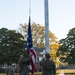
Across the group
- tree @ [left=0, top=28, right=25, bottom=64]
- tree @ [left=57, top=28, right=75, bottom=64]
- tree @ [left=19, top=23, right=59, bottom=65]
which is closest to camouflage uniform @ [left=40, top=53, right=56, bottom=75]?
tree @ [left=0, top=28, right=25, bottom=64]

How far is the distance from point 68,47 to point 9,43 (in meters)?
12.7

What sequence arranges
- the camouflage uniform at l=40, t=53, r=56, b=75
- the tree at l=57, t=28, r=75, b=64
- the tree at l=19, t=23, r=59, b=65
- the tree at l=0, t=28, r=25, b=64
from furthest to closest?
1. the tree at l=19, t=23, r=59, b=65
2. the tree at l=57, t=28, r=75, b=64
3. the tree at l=0, t=28, r=25, b=64
4. the camouflage uniform at l=40, t=53, r=56, b=75

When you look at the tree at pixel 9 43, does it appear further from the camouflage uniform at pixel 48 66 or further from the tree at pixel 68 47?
the camouflage uniform at pixel 48 66

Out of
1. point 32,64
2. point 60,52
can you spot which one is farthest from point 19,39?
point 32,64

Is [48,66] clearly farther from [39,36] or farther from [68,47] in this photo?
[39,36]

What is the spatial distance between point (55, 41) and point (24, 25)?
1070 cm

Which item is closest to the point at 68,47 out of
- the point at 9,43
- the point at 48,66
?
the point at 9,43

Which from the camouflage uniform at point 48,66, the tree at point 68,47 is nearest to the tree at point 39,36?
the tree at point 68,47

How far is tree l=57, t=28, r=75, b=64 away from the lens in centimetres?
6422

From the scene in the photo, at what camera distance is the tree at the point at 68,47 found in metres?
64.2

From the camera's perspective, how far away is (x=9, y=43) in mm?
65750

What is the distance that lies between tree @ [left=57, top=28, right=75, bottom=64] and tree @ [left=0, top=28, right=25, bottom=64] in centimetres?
849

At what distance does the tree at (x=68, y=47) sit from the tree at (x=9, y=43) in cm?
849

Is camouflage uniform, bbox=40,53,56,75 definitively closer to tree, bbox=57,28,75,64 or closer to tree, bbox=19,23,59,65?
tree, bbox=57,28,75,64
